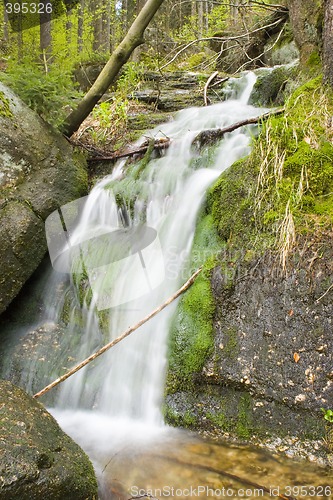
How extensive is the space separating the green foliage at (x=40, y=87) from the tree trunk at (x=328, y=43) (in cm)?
298

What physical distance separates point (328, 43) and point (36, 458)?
165 inches

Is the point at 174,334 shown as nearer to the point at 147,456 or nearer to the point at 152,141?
the point at 147,456

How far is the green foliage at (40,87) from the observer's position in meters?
4.79

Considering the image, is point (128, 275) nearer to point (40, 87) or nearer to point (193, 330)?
point (193, 330)

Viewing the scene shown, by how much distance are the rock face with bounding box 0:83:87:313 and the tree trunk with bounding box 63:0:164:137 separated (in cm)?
49

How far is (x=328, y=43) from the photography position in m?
3.81

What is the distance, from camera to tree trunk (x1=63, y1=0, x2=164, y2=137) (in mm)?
4664

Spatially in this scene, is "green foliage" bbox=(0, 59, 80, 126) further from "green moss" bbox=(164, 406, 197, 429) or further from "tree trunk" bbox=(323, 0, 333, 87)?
"green moss" bbox=(164, 406, 197, 429)

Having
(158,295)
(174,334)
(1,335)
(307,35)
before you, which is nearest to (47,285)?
(1,335)

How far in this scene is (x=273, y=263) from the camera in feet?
10.1

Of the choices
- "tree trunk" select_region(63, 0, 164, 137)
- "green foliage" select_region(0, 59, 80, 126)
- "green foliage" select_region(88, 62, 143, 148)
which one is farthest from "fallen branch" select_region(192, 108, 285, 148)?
"green foliage" select_region(0, 59, 80, 126)

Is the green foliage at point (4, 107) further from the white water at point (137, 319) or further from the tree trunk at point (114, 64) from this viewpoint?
the white water at point (137, 319)

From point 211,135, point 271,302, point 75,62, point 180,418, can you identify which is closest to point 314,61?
point 211,135

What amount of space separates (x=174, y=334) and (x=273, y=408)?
0.99 meters
